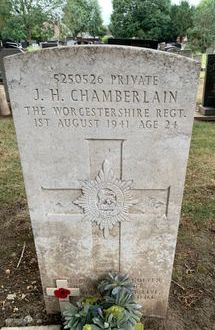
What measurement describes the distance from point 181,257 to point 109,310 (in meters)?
1.42

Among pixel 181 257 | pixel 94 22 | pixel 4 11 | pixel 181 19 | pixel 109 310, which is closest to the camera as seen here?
pixel 109 310

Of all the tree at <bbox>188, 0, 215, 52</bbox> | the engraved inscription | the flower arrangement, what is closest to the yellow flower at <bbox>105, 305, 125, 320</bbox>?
the flower arrangement

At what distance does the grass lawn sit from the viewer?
8.98 feet

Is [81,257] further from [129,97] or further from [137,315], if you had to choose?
[129,97]

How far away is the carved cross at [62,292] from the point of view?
2574 mm

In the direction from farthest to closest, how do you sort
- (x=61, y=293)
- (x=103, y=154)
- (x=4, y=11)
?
(x=4, y=11) < (x=61, y=293) < (x=103, y=154)

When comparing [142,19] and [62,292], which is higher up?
[142,19]

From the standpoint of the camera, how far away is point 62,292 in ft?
8.46

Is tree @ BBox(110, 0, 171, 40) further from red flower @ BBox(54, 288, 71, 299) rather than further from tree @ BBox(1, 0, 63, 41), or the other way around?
red flower @ BBox(54, 288, 71, 299)

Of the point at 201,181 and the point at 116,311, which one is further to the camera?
the point at 201,181

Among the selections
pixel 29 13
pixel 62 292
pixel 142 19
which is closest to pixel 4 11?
pixel 29 13

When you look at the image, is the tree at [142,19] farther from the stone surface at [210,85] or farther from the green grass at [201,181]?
the green grass at [201,181]

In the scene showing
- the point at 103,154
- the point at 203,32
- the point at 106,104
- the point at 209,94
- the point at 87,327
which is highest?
the point at 106,104

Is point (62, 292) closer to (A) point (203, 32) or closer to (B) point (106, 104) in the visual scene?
(B) point (106, 104)
